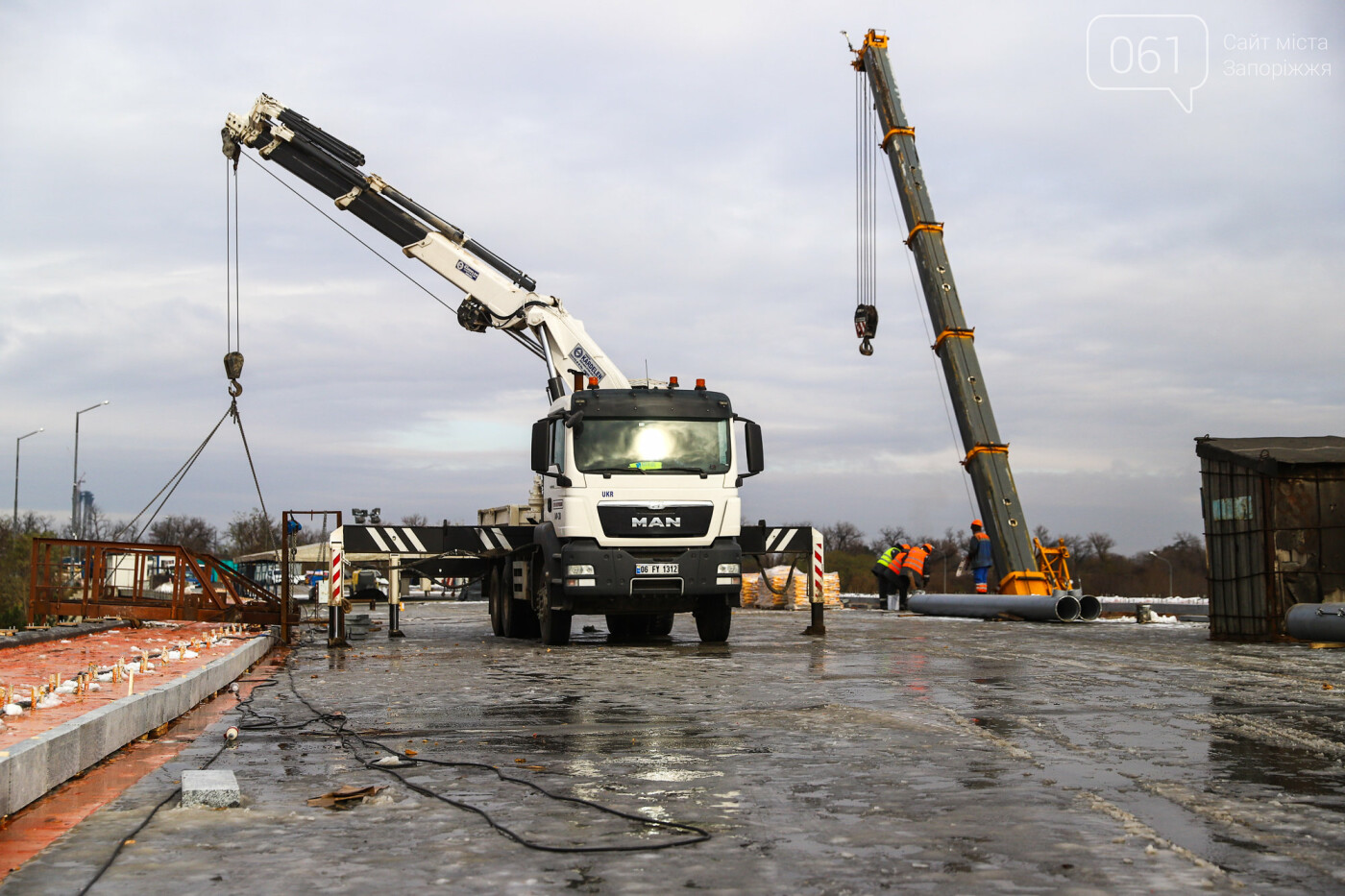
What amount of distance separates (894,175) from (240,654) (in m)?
20.2

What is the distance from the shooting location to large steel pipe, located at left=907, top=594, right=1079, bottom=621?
76.9 feet

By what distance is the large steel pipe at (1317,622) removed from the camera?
15.6 metres

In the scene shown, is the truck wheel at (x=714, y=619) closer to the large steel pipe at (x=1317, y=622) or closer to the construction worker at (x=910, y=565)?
the large steel pipe at (x=1317, y=622)

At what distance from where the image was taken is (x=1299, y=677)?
11.6 meters

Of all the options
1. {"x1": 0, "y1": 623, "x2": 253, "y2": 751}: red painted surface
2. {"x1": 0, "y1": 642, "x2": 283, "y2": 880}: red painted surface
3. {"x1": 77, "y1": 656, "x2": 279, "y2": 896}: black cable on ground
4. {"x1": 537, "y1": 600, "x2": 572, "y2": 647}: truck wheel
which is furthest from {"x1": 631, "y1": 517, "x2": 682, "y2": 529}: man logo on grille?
{"x1": 77, "y1": 656, "x2": 279, "y2": 896}: black cable on ground

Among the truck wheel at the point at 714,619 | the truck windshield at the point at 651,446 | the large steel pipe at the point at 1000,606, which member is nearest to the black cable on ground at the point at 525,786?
the truck windshield at the point at 651,446

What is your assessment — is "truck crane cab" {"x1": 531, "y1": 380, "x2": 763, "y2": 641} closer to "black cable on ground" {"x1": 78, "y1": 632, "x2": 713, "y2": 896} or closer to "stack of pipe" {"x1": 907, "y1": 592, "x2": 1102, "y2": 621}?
"black cable on ground" {"x1": 78, "y1": 632, "x2": 713, "y2": 896}

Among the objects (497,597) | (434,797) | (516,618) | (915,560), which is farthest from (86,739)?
(915,560)

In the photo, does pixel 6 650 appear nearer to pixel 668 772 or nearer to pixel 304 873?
pixel 668 772

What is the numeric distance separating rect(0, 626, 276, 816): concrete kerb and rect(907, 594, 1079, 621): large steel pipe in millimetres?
16581

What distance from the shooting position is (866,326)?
29.0 m

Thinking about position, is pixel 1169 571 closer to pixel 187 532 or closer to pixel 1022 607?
pixel 1022 607

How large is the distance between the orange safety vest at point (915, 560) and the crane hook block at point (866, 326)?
16.6 feet

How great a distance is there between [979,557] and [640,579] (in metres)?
13.2
